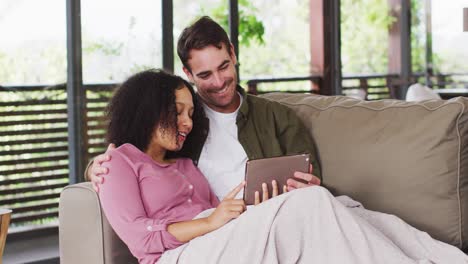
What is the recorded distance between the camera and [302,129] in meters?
2.62

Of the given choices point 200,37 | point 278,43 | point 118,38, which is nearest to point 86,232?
point 200,37

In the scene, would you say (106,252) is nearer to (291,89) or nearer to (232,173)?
(232,173)

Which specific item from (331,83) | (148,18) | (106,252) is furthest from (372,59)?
(106,252)

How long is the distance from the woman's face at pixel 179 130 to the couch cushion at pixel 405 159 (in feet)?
1.59

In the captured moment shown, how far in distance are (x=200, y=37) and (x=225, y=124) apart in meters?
0.31

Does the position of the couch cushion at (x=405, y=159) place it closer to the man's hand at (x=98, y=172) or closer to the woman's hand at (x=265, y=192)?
the woman's hand at (x=265, y=192)

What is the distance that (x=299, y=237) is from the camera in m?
1.99

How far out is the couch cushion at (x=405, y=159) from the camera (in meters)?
2.32

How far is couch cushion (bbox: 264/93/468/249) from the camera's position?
2.32 m

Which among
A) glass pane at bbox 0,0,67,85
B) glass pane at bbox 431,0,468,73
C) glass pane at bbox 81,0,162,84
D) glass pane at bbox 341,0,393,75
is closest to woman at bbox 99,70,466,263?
glass pane at bbox 0,0,67,85

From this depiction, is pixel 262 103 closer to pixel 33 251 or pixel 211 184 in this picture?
pixel 211 184

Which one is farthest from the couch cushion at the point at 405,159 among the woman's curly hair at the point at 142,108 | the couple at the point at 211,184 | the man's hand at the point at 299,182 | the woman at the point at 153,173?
the woman's curly hair at the point at 142,108

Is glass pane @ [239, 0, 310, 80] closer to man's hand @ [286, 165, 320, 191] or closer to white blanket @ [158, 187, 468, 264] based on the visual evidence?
man's hand @ [286, 165, 320, 191]

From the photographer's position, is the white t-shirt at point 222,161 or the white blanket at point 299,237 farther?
the white t-shirt at point 222,161
